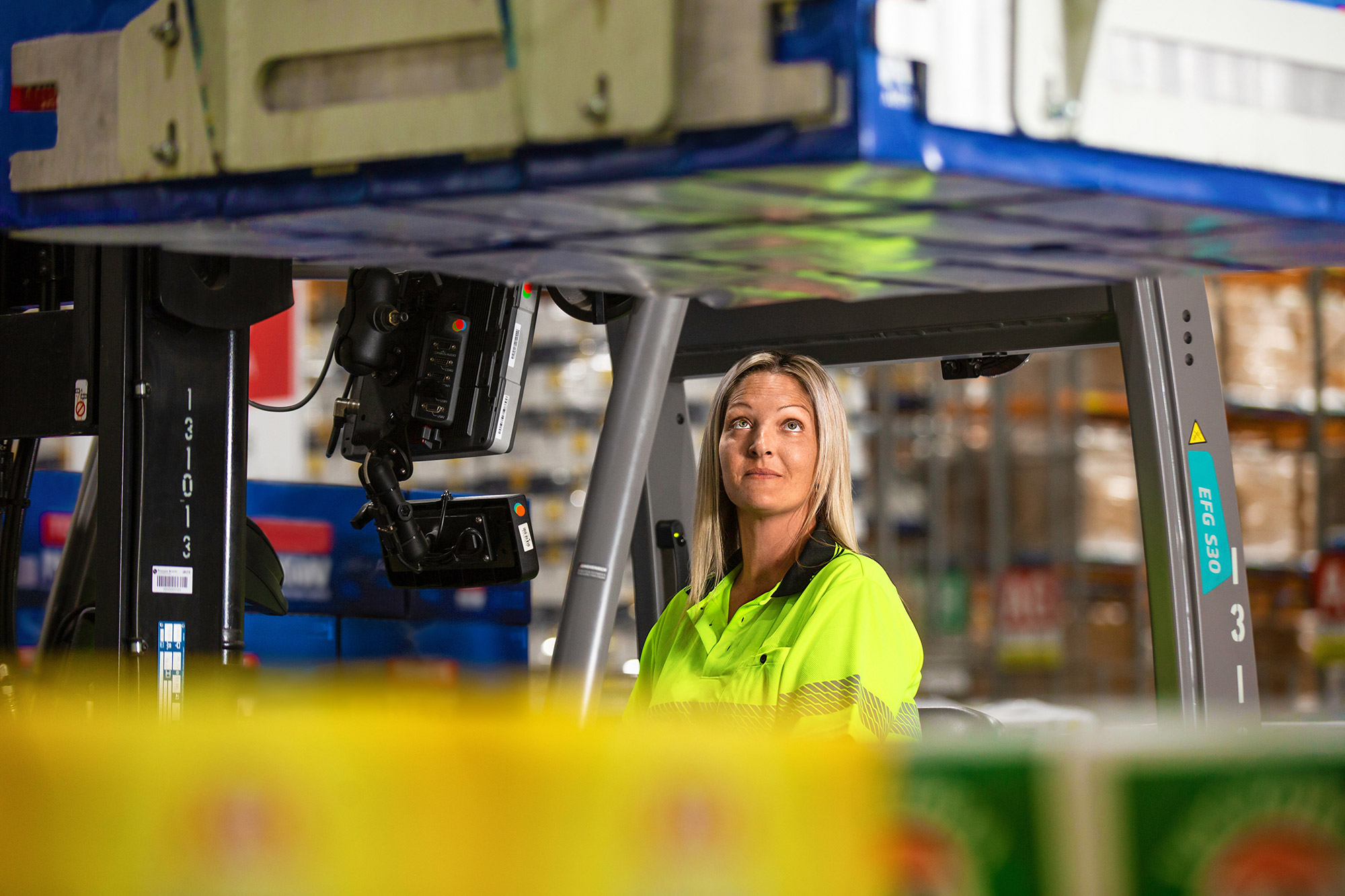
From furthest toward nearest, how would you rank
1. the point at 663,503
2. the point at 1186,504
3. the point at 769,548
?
the point at 663,503 < the point at 1186,504 < the point at 769,548

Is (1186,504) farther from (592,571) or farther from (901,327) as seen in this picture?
(592,571)

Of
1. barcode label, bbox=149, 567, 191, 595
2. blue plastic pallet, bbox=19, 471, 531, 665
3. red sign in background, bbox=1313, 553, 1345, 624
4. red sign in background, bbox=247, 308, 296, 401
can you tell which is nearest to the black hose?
barcode label, bbox=149, 567, 191, 595

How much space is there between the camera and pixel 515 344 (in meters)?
3.22

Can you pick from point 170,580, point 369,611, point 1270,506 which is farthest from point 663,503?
point 1270,506

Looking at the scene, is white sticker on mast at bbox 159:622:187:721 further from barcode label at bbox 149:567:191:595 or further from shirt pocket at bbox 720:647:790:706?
shirt pocket at bbox 720:647:790:706

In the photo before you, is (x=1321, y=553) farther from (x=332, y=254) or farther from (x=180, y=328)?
(x=332, y=254)

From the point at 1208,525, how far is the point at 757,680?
1.11 metres

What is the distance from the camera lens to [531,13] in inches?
45.3

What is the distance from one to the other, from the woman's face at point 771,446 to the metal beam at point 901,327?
683 millimetres

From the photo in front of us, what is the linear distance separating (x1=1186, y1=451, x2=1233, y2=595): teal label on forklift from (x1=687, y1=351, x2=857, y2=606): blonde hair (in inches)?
28.0

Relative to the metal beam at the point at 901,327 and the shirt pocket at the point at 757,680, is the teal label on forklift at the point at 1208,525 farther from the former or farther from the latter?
the shirt pocket at the point at 757,680

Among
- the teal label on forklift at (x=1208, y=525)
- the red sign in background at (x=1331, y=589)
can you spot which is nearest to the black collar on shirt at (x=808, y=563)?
the teal label on forklift at (x=1208, y=525)

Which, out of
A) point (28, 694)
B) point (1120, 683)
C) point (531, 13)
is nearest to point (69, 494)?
point (28, 694)

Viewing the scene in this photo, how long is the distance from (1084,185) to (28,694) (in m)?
1.99
